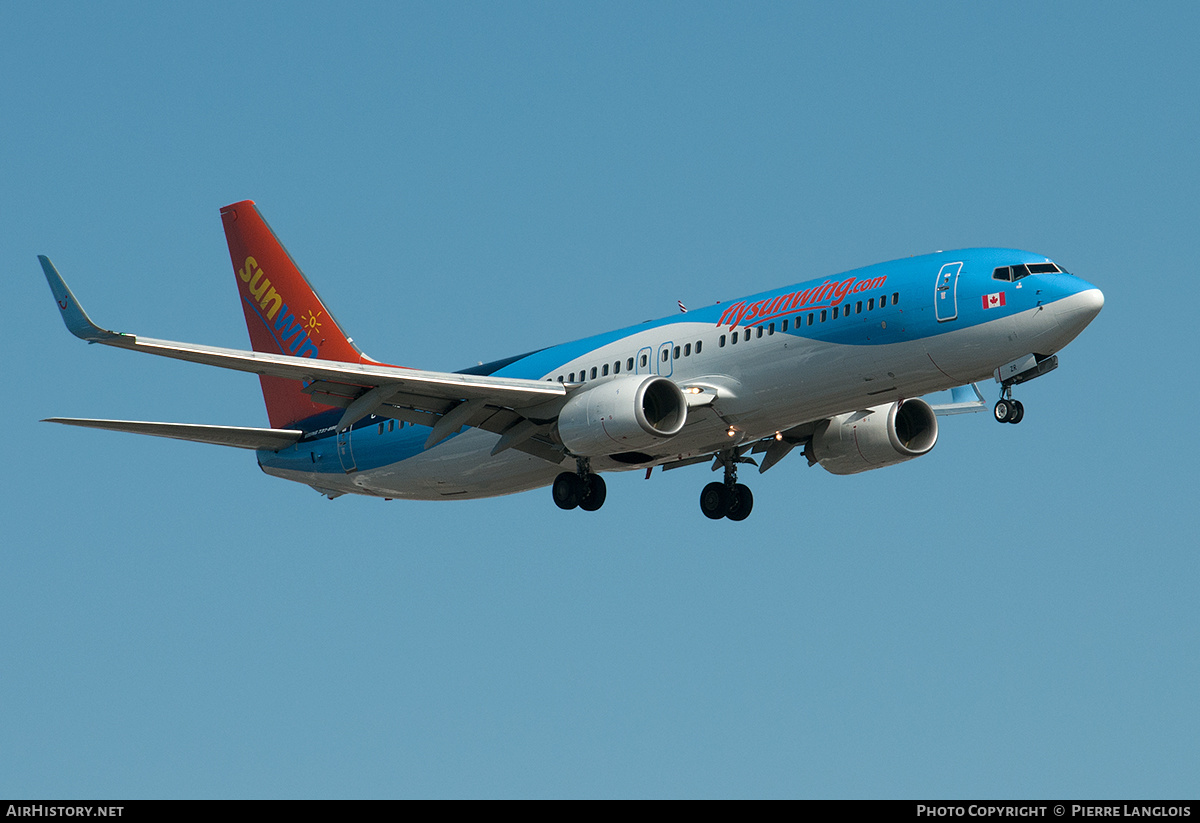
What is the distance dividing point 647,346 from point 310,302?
46.2 ft

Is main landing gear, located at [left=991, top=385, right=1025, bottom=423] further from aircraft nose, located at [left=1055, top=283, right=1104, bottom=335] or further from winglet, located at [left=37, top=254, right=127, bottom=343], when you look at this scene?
winglet, located at [left=37, top=254, right=127, bottom=343]

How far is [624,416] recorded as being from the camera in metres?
34.9

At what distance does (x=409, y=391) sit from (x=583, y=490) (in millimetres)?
5204

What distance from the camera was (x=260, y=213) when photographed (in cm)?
4959

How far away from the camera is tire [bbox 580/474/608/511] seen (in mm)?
38531

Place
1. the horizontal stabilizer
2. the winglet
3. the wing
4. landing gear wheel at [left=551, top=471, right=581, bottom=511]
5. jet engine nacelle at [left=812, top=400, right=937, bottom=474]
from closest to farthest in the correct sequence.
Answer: the winglet → the wing → the horizontal stabilizer → landing gear wheel at [left=551, top=471, right=581, bottom=511] → jet engine nacelle at [left=812, top=400, right=937, bottom=474]

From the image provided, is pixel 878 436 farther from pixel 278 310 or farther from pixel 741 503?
pixel 278 310

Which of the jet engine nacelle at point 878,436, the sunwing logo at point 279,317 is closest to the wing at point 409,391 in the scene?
the jet engine nacelle at point 878,436

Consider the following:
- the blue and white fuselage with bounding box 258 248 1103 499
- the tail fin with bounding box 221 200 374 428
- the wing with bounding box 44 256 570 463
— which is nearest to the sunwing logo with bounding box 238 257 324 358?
the tail fin with bounding box 221 200 374 428

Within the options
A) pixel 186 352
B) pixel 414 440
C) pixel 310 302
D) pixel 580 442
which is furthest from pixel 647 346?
pixel 310 302

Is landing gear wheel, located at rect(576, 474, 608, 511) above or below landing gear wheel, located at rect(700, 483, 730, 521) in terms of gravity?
below

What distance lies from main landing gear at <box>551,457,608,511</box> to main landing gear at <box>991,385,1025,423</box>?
1017 cm
